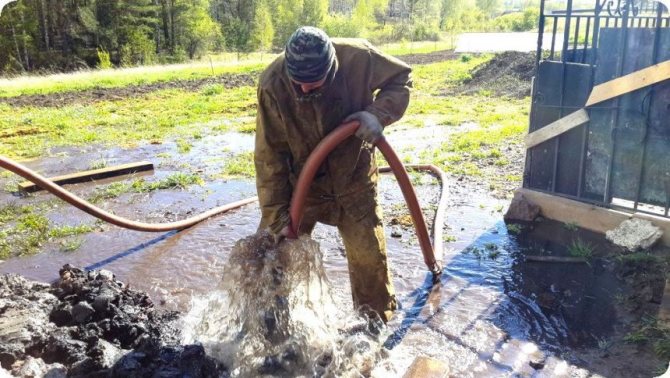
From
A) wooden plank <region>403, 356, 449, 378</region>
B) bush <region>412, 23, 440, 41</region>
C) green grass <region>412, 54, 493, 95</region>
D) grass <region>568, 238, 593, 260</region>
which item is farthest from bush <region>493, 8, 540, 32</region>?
wooden plank <region>403, 356, 449, 378</region>

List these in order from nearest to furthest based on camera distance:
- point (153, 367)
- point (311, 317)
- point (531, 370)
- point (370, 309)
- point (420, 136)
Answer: point (153, 367)
point (531, 370)
point (311, 317)
point (370, 309)
point (420, 136)

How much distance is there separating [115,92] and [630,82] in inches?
660

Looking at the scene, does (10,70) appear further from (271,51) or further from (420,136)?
(420,136)

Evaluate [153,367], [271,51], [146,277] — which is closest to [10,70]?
[271,51]

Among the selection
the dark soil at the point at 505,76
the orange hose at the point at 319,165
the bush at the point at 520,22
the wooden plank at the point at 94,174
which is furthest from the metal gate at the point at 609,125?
the bush at the point at 520,22

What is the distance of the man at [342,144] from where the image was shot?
11.2ft

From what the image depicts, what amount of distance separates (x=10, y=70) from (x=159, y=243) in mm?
27918

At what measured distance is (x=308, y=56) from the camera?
305cm

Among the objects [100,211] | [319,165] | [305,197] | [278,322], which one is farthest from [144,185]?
[319,165]

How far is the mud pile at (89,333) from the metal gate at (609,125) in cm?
409

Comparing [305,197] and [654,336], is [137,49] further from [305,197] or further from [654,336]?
[654,336]

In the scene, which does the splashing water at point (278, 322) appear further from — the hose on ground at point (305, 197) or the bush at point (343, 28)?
the bush at point (343, 28)

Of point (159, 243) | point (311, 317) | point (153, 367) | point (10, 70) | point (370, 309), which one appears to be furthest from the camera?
point (10, 70)

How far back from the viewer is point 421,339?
381cm
